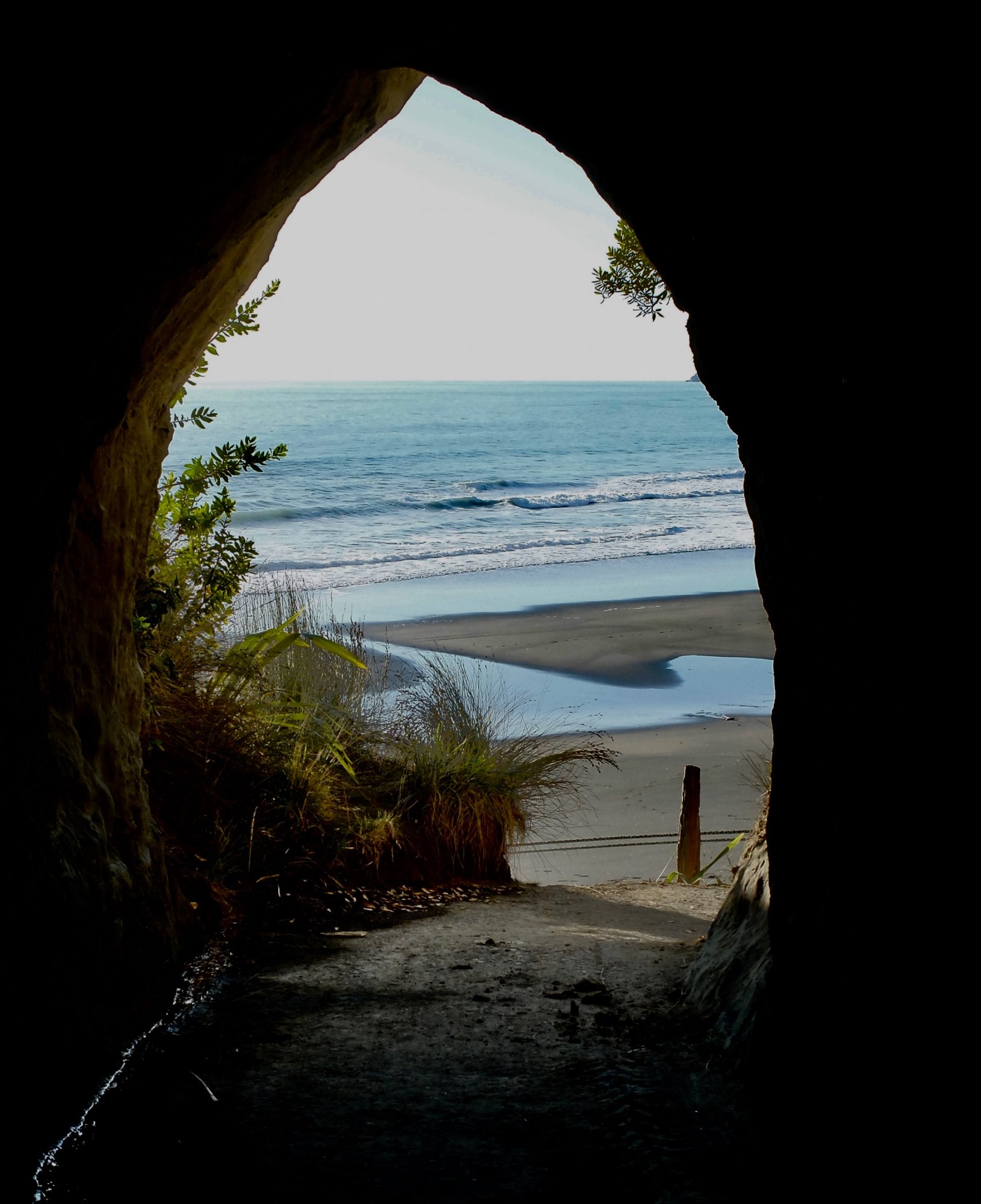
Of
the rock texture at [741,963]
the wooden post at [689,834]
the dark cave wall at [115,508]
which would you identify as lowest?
the wooden post at [689,834]

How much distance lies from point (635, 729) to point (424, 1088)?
836cm

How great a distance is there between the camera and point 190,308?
3.86 m

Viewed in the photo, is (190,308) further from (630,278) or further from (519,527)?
(519,527)

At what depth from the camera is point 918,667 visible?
7.40 feet

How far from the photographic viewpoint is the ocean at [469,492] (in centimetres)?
2361

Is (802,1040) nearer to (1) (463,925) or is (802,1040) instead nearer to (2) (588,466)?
(1) (463,925)

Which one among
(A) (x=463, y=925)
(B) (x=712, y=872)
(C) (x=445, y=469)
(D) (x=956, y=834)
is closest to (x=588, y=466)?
(C) (x=445, y=469)

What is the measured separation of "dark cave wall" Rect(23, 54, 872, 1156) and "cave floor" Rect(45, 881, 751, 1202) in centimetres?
30

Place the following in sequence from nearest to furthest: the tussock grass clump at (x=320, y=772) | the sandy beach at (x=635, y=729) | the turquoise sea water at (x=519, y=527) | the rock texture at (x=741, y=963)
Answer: the rock texture at (x=741, y=963) < the tussock grass clump at (x=320, y=772) < the sandy beach at (x=635, y=729) < the turquoise sea water at (x=519, y=527)

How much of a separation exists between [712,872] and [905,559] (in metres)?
6.48

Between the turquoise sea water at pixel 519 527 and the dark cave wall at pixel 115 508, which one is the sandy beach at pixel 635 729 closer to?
the turquoise sea water at pixel 519 527

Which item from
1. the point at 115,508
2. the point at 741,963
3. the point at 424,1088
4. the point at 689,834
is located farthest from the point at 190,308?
the point at 689,834

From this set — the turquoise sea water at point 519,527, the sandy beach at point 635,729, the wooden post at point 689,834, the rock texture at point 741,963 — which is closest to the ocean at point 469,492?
the turquoise sea water at point 519,527

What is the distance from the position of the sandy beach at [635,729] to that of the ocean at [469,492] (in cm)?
334
